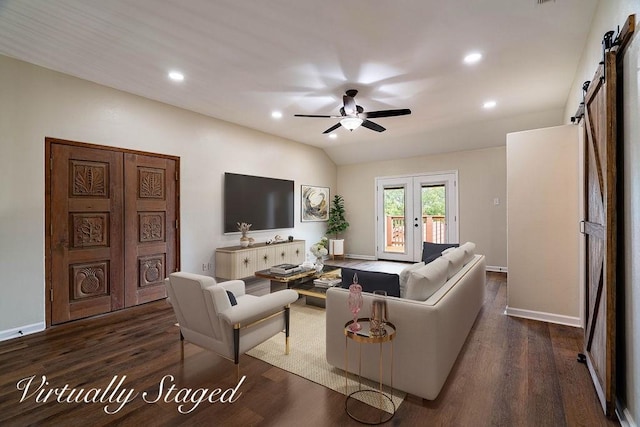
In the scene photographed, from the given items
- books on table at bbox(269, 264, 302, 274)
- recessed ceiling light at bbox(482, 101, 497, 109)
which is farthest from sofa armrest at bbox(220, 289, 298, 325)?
recessed ceiling light at bbox(482, 101, 497, 109)

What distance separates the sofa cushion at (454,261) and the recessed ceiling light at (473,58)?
2058 millimetres

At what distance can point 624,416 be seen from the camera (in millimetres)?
1694

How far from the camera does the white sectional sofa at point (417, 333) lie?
1.93m

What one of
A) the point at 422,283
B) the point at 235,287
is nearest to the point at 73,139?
the point at 235,287

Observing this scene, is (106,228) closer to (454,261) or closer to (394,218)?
(454,261)

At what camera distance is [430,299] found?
2115 mm

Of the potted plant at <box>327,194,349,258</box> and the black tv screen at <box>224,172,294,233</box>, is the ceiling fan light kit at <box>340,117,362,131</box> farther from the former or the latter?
the potted plant at <box>327,194,349,258</box>

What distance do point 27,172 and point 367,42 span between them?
12.5 ft

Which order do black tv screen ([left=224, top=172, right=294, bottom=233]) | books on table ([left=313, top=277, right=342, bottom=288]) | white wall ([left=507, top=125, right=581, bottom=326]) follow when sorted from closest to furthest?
1. white wall ([left=507, top=125, right=581, bottom=326])
2. books on table ([left=313, top=277, right=342, bottom=288])
3. black tv screen ([left=224, top=172, right=294, bottom=233])

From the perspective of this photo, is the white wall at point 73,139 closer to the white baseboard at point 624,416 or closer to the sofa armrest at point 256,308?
the sofa armrest at point 256,308

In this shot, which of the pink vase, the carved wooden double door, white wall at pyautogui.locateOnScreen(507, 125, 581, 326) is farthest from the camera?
the carved wooden double door

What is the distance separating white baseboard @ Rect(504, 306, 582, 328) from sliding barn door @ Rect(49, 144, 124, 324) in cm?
497

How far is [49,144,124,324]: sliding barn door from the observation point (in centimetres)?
336

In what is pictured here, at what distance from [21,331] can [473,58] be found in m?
5.58
